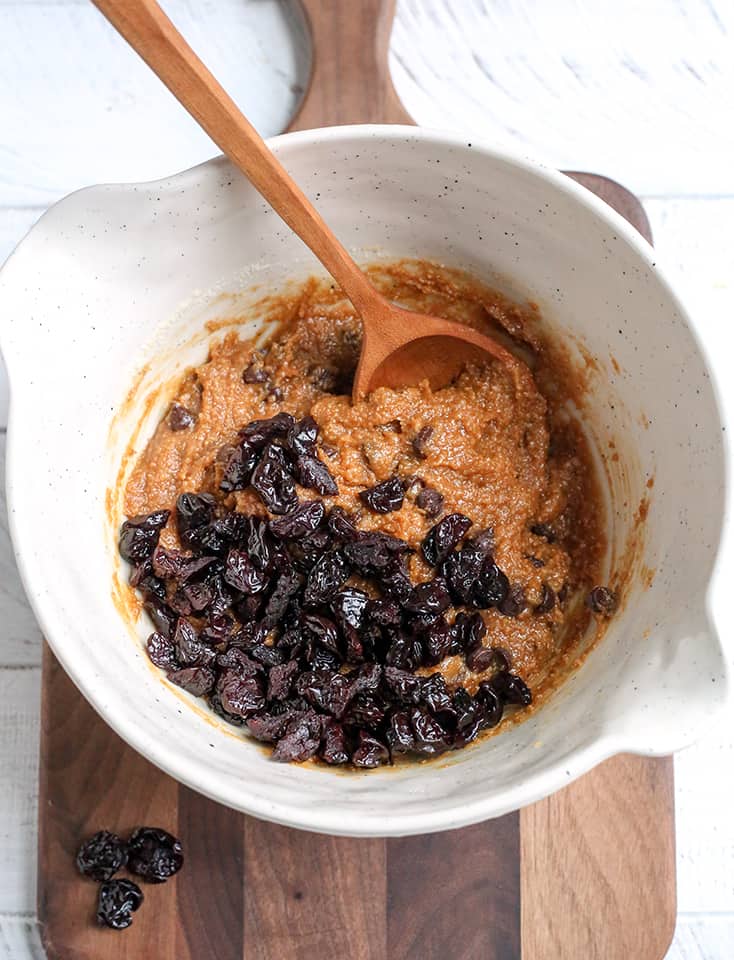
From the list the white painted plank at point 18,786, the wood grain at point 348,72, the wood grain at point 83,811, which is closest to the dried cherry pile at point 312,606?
the wood grain at point 83,811

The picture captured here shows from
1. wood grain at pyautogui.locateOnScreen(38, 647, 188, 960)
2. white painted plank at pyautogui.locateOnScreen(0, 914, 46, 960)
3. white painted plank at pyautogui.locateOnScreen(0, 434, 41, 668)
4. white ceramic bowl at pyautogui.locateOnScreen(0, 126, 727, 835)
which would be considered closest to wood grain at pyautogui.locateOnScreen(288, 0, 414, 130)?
white ceramic bowl at pyautogui.locateOnScreen(0, 126, 727, 835)

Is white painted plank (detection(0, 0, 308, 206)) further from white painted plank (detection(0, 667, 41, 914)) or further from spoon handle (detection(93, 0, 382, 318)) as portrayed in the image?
white painted plank (detection(0, 667, 41, 914))

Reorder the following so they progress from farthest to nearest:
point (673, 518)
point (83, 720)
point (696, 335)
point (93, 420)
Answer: point (83, 720), point (93, 420), point (673, 518), point (696, 335)

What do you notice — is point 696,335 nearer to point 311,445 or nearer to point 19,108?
point 311,445

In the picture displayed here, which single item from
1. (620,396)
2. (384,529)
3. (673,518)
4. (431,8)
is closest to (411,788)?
(384,529)

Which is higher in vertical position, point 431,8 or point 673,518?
point 431,8

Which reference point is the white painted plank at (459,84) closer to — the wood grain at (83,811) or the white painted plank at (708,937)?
the wood grain at (83,811)
